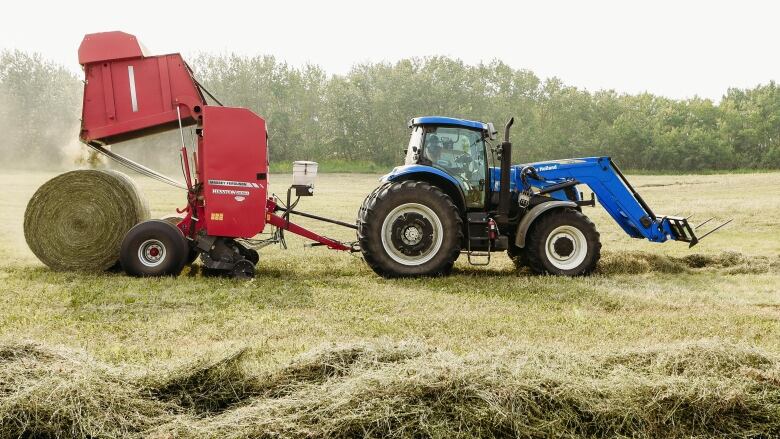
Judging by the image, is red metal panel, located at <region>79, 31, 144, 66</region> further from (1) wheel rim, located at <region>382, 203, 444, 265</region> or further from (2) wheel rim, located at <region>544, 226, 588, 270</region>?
(2) wheel rim, located at <region>544, 226, 588, 270</region>

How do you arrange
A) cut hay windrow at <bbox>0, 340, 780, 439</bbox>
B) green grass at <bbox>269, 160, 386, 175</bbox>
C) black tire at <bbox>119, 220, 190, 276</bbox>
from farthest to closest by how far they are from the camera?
green grass at <bbox>269, 160, 386, 175</bbox> < black tire at <bbox>119, 220, 190, 276</bbox> < cut hay windrow at <bbox>0, 340, 780, 439</bbox>

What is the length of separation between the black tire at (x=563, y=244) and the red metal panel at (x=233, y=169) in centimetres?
347

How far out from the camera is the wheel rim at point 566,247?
9.34 metres

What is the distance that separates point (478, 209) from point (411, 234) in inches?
39.0

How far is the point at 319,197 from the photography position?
77.8 feet

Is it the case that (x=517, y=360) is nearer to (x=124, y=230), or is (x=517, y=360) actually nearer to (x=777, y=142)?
(x=124, y=230)

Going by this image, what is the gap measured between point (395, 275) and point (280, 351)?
3.84 m

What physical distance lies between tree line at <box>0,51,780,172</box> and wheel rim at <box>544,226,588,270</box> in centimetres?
2924

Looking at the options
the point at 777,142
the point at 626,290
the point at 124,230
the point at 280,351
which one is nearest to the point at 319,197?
the point at 124,230

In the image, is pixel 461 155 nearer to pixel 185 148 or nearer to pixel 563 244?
pixel 563 244

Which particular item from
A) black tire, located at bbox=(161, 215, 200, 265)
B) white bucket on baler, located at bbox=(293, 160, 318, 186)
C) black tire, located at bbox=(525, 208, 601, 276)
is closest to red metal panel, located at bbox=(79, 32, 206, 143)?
black tire, located at bbox=(161, 215, 200, 265)

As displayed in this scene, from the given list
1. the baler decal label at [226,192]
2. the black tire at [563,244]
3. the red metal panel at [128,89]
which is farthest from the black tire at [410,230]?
the red metal panel at [128,89]

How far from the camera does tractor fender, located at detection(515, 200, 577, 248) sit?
920 centimetres

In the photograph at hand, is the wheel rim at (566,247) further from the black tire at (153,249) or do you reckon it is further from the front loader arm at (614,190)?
the black tire at (153,249)
